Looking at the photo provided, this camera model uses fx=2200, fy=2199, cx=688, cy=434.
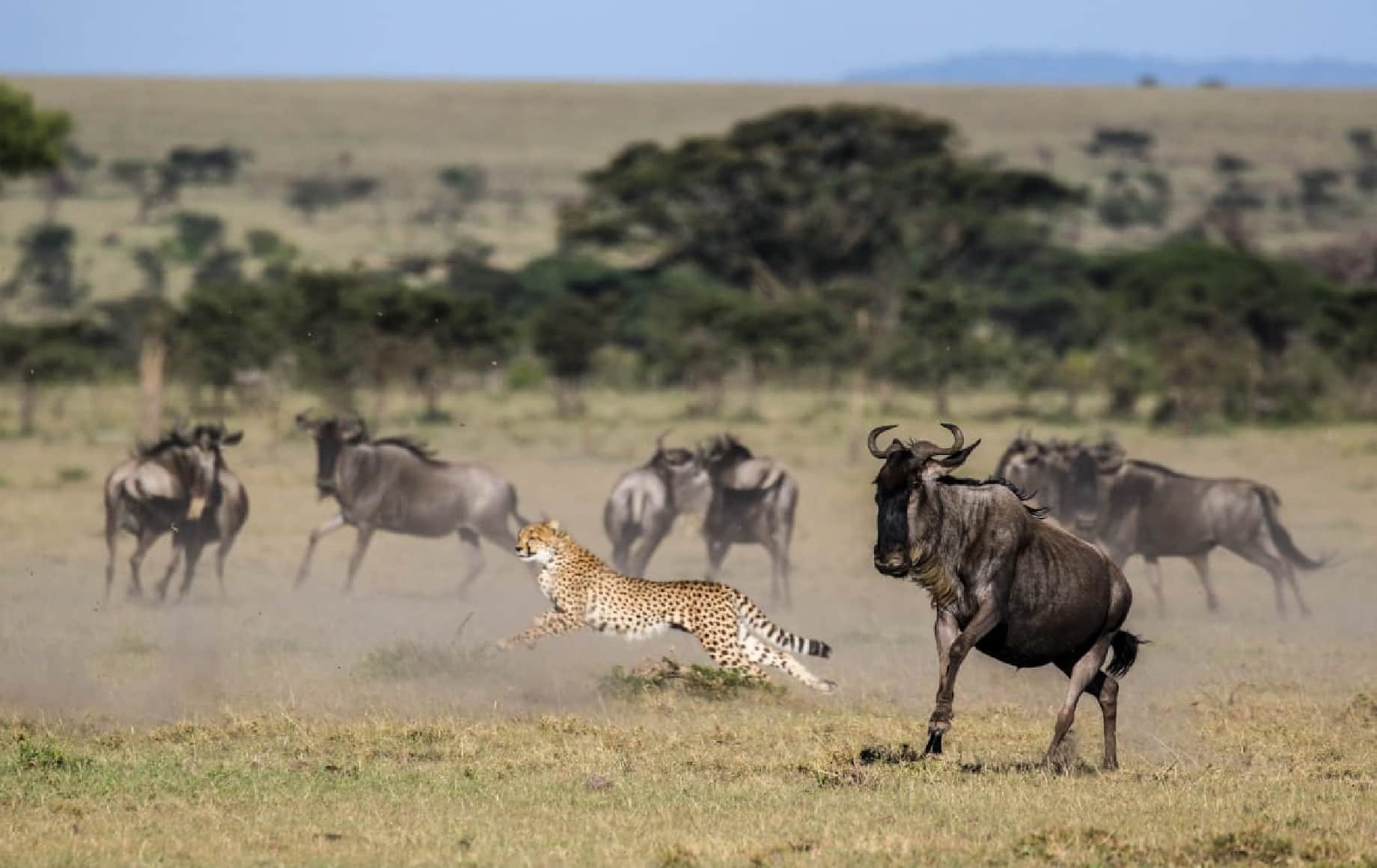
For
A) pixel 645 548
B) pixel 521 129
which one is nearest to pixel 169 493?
pixel 645 548

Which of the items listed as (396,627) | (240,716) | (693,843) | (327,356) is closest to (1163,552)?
(396,627)

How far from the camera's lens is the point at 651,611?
1182 centimetres

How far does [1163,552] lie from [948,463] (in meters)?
9.50

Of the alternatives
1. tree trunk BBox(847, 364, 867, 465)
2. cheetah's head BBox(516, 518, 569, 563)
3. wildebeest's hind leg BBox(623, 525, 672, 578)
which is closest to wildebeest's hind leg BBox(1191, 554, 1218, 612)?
wildebeest's hind leg BBox(623, 525, 672, 578)

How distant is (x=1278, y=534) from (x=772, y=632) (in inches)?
290

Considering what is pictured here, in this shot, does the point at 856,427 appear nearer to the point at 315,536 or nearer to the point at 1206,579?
the point at 1206,579

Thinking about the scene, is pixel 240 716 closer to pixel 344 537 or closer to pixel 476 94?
pixel 344 537

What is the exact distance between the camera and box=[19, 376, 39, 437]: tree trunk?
32.0m

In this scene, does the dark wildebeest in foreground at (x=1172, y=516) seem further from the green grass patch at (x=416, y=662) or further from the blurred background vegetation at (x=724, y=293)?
the blurred background vegetation at (x=724, y=293)

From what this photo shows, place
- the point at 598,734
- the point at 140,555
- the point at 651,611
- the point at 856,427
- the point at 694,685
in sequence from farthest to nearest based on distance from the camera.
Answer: the point at 856,427, the point at 140,555, the point at 651,611, the point at 694,685, the point at 598,734

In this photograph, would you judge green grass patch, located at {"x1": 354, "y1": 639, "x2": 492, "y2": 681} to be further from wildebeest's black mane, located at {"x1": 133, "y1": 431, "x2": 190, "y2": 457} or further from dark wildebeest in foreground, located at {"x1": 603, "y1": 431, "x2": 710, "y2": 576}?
dark wildebeest in foreground, located at {"x1": 603, "y1": 431, "x2": 710, "y2": 576}

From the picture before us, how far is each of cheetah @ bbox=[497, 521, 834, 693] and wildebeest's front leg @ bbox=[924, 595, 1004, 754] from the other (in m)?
2.42

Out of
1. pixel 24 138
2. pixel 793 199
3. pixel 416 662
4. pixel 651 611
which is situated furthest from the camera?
pixel 793 199

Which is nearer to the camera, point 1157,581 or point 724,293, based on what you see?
point 1157,581
